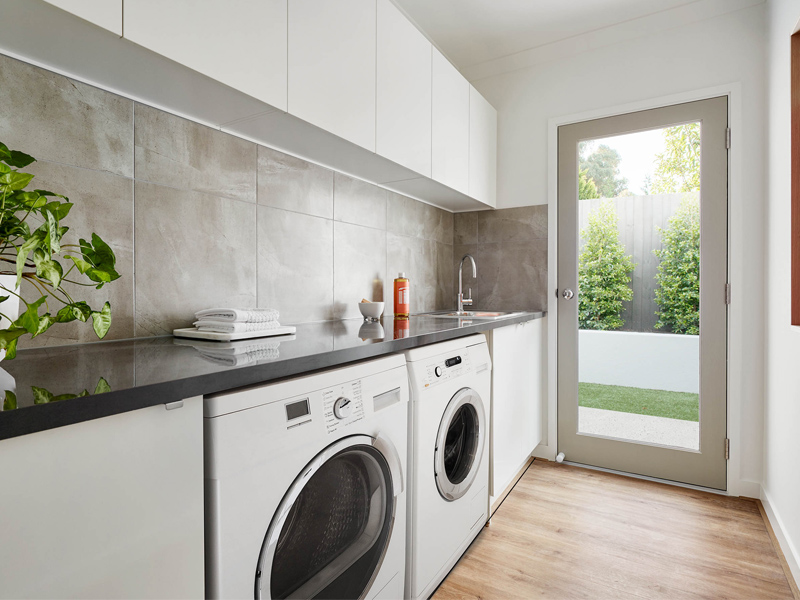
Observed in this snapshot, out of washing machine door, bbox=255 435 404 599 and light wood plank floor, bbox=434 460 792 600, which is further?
light wood plank floor, bbox=434 460 792 600

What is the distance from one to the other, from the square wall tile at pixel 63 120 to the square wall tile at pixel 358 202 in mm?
924

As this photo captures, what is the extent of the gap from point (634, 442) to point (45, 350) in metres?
2.83

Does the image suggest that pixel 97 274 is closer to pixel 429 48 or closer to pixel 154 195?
pixel 154 195

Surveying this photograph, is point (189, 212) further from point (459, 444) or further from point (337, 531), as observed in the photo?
point (459, 444)

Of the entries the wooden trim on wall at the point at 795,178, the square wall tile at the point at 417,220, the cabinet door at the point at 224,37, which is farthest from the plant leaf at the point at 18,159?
the wooden trim on wall at the point at 795,178

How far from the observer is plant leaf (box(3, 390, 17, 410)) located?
53cm

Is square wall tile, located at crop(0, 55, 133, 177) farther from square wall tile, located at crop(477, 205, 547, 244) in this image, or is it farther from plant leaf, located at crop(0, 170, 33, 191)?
square wall tile, located at crop(477, 205, 547, 244)

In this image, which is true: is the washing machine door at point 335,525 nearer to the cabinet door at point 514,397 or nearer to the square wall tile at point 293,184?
the cabinet door at point 514,397

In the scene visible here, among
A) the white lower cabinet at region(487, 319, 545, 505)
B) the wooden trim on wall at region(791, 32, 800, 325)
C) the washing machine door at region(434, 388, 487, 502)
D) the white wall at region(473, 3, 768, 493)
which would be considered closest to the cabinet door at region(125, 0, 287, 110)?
the washing machine door at region(434, 388, 487, 502)

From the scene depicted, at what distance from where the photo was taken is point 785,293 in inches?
72.2

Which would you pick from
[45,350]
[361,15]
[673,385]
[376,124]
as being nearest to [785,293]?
[673,385]

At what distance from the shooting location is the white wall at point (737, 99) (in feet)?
7.50

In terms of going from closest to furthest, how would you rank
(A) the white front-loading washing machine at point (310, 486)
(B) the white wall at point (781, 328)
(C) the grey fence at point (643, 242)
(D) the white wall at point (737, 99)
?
(A) the white front-loading washing machine at point (310, 486)
(B) the white wall at point (781, 328)
(D) the white wall at point (737, 99)
(C) the grey fence at point (643, 242)

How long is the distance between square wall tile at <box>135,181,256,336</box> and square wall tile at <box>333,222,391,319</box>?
1.61 feet
